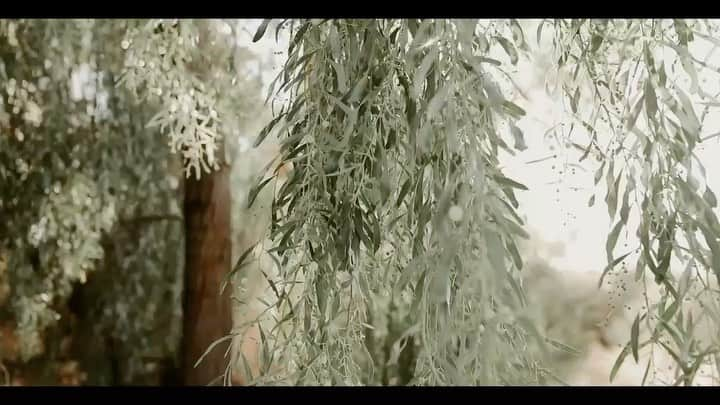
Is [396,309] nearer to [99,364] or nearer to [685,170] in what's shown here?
[99,364]

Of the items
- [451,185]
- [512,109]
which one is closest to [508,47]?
[512,109]

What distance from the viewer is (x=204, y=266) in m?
2.80

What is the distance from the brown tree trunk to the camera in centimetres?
275

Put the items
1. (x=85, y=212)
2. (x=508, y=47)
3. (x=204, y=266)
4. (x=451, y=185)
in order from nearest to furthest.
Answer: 1. (x=451, y=185)
2. (x=508, y=47)
3. (x=85, y=212)
4. (x=204, y=266)

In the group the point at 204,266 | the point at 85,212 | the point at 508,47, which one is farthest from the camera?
the point at 204,266

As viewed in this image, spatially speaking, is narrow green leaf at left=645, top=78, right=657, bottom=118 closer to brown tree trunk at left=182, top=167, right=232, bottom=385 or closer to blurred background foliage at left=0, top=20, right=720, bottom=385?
blurred background foliage at left=0, top=20, right=720, bottom=385

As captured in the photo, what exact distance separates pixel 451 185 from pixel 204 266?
72.3 inches

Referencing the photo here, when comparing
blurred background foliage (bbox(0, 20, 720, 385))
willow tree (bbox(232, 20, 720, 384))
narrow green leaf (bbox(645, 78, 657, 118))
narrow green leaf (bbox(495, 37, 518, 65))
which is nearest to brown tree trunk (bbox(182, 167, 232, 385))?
blurred background foliage (bbox(0, 20, 720, 385))

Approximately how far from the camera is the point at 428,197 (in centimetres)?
119

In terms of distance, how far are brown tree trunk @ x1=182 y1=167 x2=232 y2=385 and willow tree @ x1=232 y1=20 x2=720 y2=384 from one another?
1379 mm

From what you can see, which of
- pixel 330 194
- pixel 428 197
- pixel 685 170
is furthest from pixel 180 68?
pixel 685 170

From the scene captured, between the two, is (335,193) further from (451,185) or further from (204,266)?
(204,266)

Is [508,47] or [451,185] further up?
[508,47]

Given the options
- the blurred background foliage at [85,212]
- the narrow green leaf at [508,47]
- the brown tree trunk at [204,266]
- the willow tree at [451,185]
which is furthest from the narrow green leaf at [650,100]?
the brown tree trunk at [204,266]
